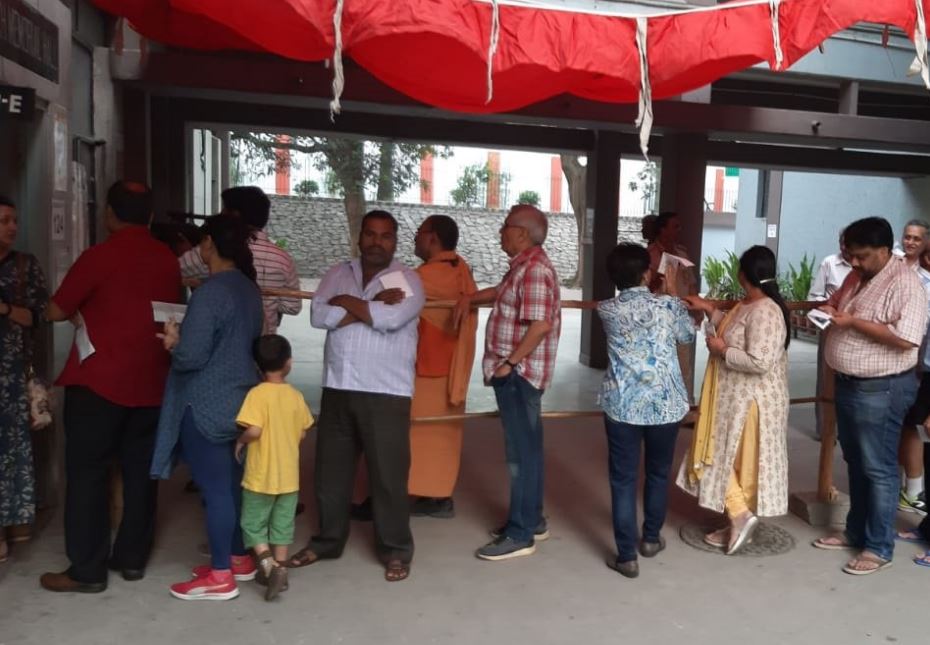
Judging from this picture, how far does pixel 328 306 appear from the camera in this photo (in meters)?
3.48

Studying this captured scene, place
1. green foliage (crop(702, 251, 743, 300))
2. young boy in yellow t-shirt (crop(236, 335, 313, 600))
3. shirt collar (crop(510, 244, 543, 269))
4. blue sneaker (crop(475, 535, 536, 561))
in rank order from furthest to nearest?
green foliage (crop(702, 251, 743, 300)), blue sneaker (crop(475, 535, 536, 561)), shirt collar (crop(510, 244, 543, 269)), young boy in yellow t-shirt (crop(236, 335, 313, 600))

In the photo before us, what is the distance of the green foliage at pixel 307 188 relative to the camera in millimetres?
28125

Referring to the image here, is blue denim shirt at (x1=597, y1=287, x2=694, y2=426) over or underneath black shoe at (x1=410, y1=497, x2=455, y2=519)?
over

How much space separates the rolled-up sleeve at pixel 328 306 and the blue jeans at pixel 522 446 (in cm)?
77

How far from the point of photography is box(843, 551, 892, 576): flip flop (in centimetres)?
371

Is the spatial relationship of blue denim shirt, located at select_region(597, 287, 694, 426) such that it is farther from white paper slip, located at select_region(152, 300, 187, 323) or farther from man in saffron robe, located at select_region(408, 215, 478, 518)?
white paper slip, located at select_region(152, 300, 187, 323)

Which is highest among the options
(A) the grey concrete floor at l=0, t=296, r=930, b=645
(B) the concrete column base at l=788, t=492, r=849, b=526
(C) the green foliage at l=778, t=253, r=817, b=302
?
(C) the green foliage at l=778, t=253, r=817, b=302

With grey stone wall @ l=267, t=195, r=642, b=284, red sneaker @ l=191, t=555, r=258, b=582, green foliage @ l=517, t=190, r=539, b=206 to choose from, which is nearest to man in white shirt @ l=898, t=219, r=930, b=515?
red sneaker @ l=191, t=555, r=258, b=582

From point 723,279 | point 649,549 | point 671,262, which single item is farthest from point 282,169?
point 649,549

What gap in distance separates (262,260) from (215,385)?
111cm

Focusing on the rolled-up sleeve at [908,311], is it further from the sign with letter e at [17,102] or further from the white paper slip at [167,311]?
the sign with letter e at [17,102]

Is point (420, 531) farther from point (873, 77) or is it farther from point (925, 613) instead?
point (873, 77)

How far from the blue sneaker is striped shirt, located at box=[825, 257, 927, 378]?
62.8 inches

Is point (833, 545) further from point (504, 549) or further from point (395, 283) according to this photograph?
point (395, 283)
